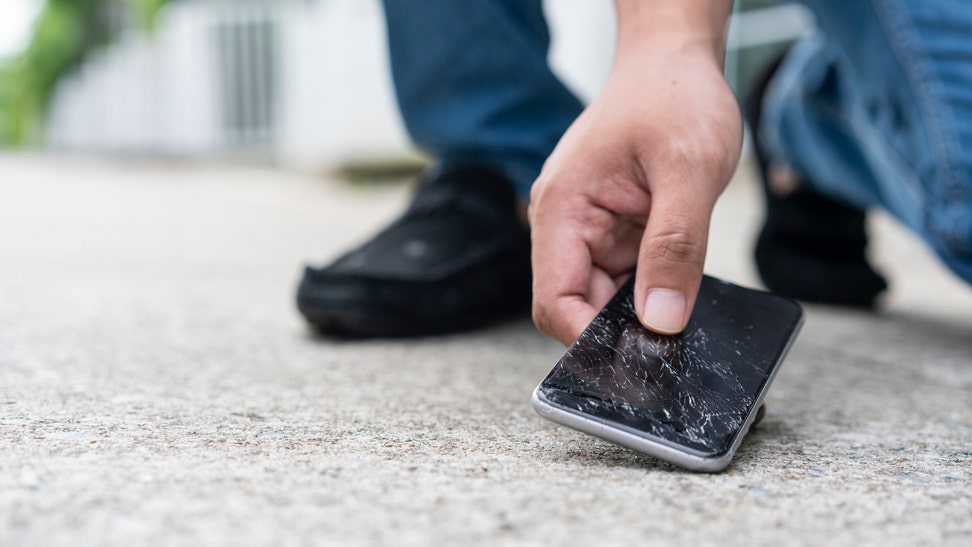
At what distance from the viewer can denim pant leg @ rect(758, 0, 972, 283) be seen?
832mm

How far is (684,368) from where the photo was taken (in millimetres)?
546

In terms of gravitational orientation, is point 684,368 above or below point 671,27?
below

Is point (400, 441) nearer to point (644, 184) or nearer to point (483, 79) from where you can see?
point (644, 184)

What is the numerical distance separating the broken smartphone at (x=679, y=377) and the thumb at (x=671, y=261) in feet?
0.06

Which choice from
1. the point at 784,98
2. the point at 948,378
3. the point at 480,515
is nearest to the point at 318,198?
the point at 784,98

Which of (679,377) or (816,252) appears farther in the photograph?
(816,252)

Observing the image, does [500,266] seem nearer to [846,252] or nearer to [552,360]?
[552,360]

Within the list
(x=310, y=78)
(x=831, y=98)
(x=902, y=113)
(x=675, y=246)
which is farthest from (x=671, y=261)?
(x=310, y=78)

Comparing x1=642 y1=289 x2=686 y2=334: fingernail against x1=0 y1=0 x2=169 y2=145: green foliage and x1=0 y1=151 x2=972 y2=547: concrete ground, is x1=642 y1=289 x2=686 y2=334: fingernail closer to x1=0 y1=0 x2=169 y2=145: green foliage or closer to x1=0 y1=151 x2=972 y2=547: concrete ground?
x1=0 y1=151 x2=972 y2=547: concrete ground

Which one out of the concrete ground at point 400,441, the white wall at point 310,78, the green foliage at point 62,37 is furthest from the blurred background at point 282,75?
the concrete ground at point 400,441

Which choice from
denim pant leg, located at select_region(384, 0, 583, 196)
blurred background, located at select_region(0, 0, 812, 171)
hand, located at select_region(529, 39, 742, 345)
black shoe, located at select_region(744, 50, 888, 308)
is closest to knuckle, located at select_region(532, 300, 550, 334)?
hand, located at select_region(529, 39, 742, 345)

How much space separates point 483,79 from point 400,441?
0.59 m

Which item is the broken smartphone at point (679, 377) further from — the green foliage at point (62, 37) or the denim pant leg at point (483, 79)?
the green foliage at point (62, 37)

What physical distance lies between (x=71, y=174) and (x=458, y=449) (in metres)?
6.01
